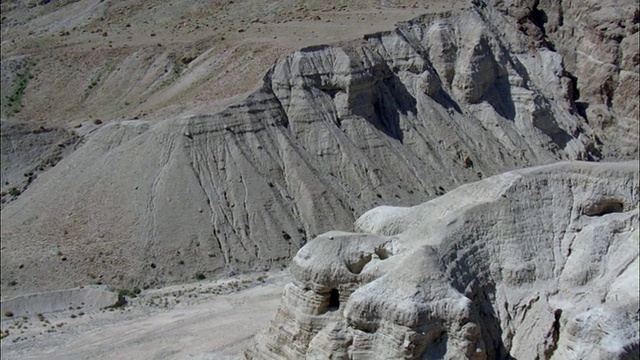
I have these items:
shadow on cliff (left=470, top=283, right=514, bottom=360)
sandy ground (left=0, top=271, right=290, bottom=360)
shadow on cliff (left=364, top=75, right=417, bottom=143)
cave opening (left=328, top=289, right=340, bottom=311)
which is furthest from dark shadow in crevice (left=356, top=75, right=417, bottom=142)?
shadow on cliff (left=470, top=283, right=514, bottom=360)

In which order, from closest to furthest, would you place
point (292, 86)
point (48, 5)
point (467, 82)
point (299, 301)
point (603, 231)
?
point (603, 231)
point (299, 301)
point (292, 86)
point (467, 82)
point (48, 5)

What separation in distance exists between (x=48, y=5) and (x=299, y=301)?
73.1 m

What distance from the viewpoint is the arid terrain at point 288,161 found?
2056 centimetres

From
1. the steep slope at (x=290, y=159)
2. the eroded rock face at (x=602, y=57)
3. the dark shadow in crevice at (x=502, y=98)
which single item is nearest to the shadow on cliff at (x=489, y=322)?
the steep slope at (x=290, y=159)

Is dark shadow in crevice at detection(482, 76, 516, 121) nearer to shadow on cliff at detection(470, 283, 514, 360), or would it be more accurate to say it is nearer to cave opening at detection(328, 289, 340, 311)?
cave opening at detection(328, 289, 340, 311)

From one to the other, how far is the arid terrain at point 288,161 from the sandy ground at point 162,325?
0.49 ft

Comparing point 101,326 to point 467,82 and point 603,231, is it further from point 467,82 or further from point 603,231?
point 467,82

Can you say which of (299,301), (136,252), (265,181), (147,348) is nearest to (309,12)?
(265,181)

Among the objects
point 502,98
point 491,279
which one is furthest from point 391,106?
point 491,279

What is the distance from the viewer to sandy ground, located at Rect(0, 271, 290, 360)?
32438 mm

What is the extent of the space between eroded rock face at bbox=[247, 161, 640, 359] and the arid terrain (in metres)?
0.06

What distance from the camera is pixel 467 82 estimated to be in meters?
59.4

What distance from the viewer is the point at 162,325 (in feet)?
121

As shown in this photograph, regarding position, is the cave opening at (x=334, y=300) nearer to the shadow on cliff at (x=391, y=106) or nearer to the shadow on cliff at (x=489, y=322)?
the shadow on cliff at (x=489, y=322)
